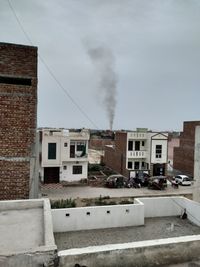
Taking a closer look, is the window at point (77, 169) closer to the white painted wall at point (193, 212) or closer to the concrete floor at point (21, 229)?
the white painted wall at point (193, 212)

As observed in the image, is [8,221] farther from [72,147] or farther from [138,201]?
[72,147]


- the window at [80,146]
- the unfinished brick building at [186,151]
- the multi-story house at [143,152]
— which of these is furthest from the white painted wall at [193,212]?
the unfinished brick building at [186,151]

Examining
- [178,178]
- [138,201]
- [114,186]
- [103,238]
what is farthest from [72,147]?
[103,238]

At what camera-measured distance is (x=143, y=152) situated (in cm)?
2709

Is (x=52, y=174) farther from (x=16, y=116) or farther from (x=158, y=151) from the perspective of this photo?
(x=16, y=116)

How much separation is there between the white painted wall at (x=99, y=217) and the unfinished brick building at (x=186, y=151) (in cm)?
2515

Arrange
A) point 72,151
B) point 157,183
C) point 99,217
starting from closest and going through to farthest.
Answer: point 99,217, point 157,183, point 72,151

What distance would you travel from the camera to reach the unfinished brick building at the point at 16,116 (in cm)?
638

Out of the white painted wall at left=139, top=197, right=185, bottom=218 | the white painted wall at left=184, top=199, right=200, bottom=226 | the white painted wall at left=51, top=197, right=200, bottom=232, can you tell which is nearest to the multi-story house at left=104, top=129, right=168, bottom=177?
the white painted wall at left=139, top=197, right=185, bottom=218

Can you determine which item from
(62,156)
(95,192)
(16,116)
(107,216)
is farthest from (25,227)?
(62,156)

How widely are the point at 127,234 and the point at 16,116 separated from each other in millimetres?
4366

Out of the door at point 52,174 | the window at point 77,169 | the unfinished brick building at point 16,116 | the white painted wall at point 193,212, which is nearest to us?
the unfinished brick building at point 16,116

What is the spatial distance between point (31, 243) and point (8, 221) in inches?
46.8

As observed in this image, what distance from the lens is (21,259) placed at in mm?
3088
